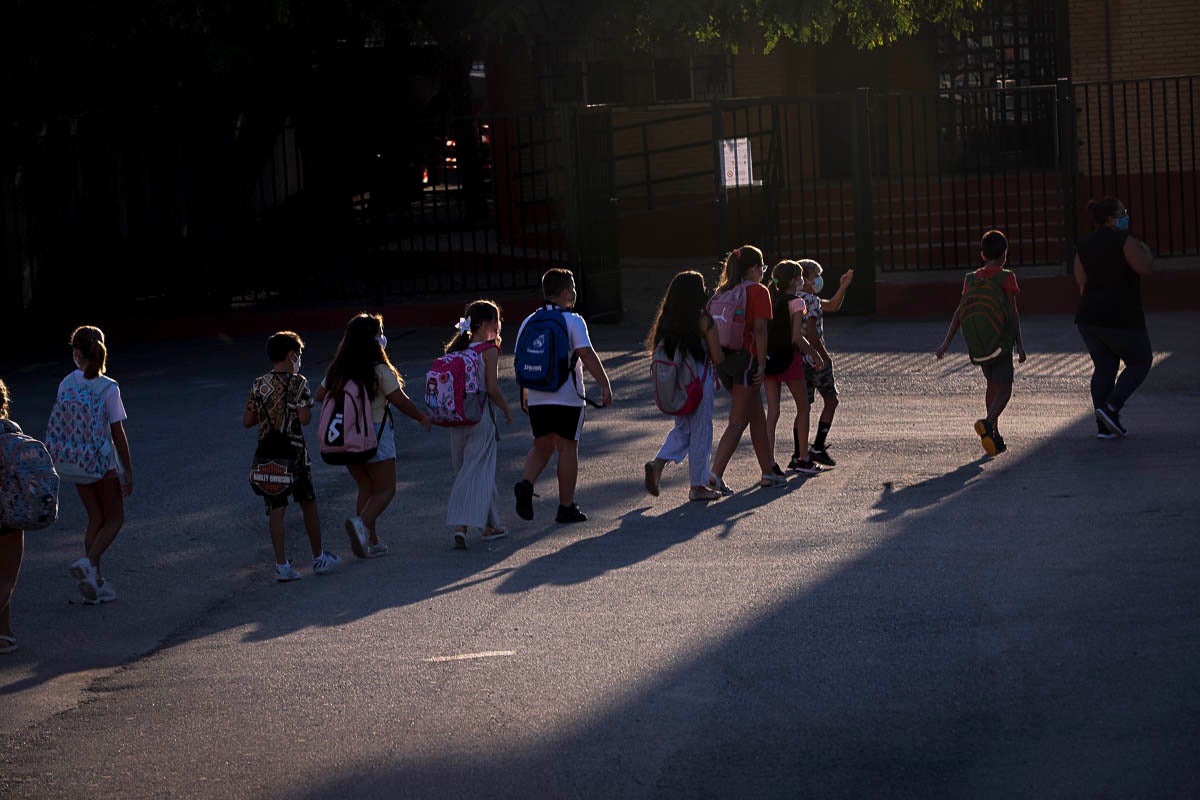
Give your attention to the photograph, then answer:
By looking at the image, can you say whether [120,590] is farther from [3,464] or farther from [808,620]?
[808,620]

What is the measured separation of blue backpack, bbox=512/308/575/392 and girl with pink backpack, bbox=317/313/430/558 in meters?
0.80

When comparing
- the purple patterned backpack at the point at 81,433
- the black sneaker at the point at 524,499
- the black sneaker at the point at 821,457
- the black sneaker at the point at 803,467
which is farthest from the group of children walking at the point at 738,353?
the purple patterned backpack at the point at 81,433

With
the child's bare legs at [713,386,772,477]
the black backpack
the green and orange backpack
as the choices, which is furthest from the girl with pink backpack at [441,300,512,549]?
the green and orange backpack

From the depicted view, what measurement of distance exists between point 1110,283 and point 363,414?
5.80 m

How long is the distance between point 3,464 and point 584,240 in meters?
12.2

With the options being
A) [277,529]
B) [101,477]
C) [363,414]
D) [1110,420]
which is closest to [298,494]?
[277,529]

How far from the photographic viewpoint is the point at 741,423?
1098 centimetres

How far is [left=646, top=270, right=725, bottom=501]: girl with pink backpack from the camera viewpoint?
10578 mm

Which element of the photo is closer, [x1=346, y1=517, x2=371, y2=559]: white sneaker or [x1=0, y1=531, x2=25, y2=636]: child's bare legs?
[x1=0, y1=531, x2=25, y2=636]: child's bare legs

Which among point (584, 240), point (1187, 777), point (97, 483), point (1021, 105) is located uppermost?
point (1021, 105)

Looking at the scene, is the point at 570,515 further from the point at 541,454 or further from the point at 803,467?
the point at 803,467

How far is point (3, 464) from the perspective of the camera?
25.7 ft

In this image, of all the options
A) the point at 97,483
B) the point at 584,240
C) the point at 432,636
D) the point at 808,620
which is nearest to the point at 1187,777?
the point at 808,620

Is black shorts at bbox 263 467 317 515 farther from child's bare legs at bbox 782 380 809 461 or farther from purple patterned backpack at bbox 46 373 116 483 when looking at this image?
child's bare legs at bbox 782 380 809 461
